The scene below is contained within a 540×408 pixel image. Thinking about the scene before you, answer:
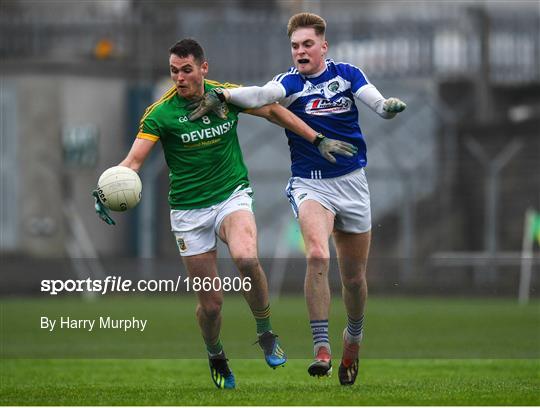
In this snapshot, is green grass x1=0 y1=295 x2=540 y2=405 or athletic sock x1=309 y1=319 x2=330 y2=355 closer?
green grass x1=0 y1=295 x2=540 y2=405

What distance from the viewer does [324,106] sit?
11328mm

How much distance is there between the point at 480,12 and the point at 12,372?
22435 mm

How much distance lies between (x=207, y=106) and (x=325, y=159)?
1081 millimetres

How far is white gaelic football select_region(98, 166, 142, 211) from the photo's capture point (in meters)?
10.7

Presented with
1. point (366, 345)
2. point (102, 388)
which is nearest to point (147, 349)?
point (366, 345)

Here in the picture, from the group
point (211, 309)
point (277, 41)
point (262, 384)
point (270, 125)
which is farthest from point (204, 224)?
point (277, 41)

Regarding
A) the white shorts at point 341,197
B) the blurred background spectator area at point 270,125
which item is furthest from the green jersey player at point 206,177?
the blurred background spectator area at point 270,125

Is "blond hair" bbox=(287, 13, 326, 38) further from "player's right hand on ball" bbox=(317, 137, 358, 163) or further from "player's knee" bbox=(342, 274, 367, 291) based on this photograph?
"player's knee" bbox=(342, 274, 367, 291)

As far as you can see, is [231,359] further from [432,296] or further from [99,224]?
[99,224]

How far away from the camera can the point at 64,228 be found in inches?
1307

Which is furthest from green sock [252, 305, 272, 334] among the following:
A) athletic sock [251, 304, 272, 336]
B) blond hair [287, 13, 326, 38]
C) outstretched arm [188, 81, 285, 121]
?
blond hair [287, 13, 326, 38]

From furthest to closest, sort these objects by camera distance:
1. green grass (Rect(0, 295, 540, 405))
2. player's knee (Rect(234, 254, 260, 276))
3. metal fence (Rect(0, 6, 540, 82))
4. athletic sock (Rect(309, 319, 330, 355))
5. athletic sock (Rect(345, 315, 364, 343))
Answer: metal fence (Rect(0, 6, 540, 82)) → athletic sock (Rect(345, 315, 364, 343)) → player's knee (Rect(234, 254, 260, 276)) → athletic sock (Rect(309, 319, 330, 355)) → green grass (Rect(0, 295, 540, 405))

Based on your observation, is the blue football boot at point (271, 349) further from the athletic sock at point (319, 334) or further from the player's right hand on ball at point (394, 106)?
the player's right hand on ball at point (394, 106)

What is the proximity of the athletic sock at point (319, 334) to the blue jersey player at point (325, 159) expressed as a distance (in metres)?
0.05
